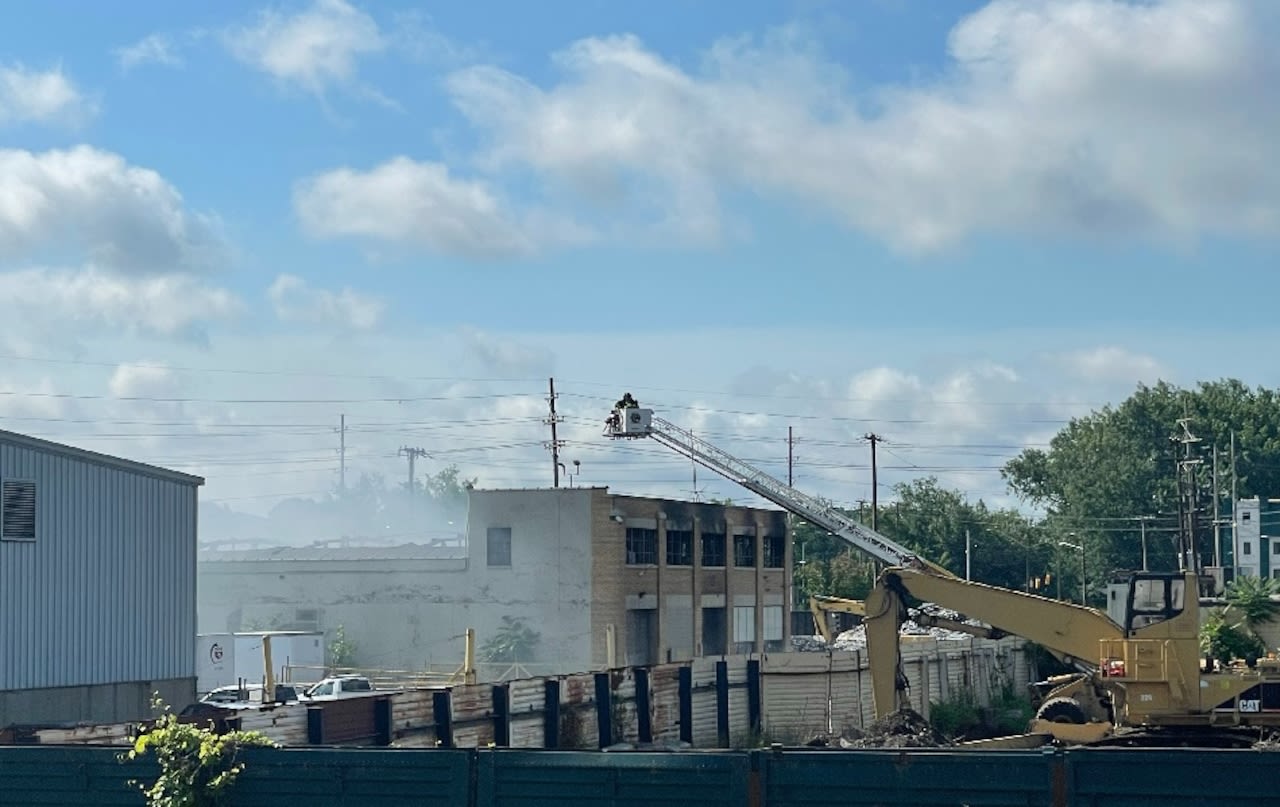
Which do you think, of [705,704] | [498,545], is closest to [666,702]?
[705,704]

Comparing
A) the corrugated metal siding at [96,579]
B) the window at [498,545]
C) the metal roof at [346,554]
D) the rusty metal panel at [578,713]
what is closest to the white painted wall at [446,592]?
the window at [498,545]

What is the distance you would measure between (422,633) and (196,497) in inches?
1021

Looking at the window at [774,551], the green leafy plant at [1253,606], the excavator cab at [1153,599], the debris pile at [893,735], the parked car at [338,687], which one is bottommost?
the parked car at [338,687]

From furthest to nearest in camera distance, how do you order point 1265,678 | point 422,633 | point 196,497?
point 422,633, point 196,497, point 1265,678

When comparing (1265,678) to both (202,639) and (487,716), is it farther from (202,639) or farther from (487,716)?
(202,639)

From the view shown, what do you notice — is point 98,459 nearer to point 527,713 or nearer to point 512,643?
point 527,713

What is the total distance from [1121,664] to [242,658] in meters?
37.7

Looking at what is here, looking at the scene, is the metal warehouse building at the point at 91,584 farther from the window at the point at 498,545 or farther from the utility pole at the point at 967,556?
the utility pole at the point at 967,556

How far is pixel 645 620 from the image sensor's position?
208 ft

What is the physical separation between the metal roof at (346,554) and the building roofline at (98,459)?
27.0 meters

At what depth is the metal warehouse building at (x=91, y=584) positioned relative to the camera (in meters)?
34.1

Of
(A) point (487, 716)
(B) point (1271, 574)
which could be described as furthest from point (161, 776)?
(B) point (1271, 574)

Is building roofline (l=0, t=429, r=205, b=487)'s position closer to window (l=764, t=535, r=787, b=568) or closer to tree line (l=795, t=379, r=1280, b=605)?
window (l=764, t=535, r=787, b=568)

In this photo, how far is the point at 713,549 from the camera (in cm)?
6819
